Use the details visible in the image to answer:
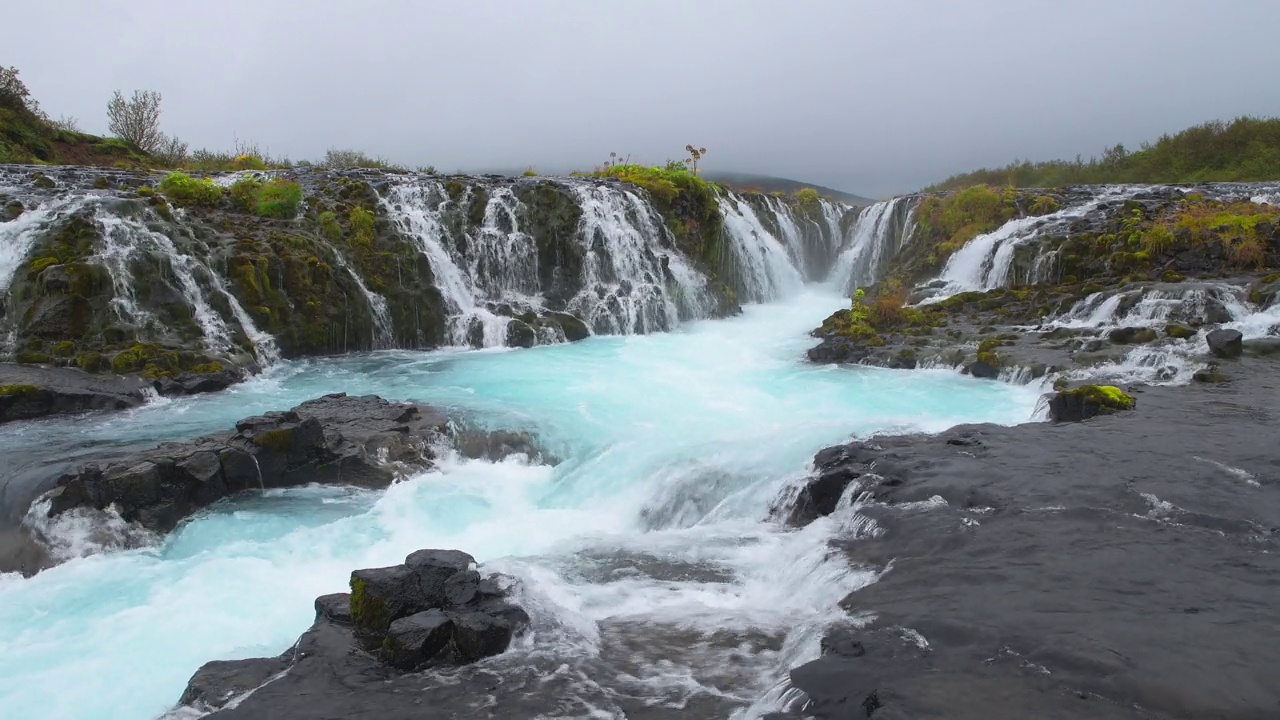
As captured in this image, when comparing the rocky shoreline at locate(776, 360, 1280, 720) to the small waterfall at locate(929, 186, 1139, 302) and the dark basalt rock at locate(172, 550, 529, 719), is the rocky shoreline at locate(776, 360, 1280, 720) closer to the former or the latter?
the dark basalt rock at locate(172, 550, 529, 719)

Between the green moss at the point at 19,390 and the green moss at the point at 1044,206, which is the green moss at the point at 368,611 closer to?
the green moss at the point at 19,390

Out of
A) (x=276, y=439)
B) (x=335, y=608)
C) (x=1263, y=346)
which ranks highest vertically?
(x=276, y=439)

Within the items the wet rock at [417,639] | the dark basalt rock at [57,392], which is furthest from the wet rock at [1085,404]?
the dark basalt rock at [57,392]

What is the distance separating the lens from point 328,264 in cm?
1891

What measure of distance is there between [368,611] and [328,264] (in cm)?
1480

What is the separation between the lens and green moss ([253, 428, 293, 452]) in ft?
32.7

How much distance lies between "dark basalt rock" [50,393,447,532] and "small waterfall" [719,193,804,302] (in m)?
19.4

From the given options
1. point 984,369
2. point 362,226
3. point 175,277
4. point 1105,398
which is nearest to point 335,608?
point 1105,398

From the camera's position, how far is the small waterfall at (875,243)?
33.1 meters

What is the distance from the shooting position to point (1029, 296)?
20062 mm

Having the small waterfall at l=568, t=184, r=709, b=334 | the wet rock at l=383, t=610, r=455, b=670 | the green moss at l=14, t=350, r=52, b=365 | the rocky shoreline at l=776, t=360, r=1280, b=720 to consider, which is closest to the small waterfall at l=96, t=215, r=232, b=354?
the green moss at l=14, t=350, r=52, b=365

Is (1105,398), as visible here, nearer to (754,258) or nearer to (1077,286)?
(1077,286)

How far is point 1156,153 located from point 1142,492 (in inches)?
1578

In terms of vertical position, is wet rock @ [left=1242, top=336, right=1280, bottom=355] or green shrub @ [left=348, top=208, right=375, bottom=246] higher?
green shrub @ [left=348, top=208, right=375, bottom=246]
